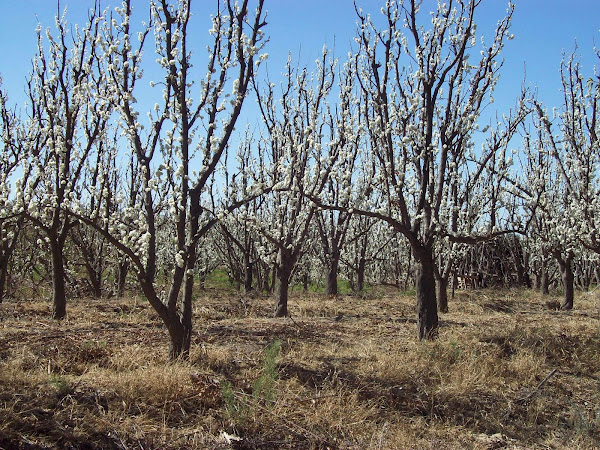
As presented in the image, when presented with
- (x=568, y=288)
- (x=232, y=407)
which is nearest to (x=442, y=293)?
(x=568, y=288)

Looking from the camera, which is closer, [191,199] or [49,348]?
[191,199]

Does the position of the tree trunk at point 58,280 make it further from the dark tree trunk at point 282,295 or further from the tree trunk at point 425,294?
the tree trunk at point 425,294

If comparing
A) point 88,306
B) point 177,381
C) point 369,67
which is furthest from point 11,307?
point 369,67

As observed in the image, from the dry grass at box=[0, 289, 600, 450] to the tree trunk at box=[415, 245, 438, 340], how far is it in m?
0.28

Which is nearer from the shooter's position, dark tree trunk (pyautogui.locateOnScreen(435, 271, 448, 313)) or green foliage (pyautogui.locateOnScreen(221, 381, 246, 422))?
green foliage (pyautogui.locateOnScreen(221, 381, 246, 422))

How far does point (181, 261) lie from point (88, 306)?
17.3ft

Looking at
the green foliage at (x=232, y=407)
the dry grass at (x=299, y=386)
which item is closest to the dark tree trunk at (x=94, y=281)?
the dry grass at (x=299, y=386)

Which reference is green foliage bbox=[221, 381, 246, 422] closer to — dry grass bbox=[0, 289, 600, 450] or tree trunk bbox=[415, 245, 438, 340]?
dry grass bbox=[0, 289, 600, 450]

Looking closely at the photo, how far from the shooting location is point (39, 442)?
3395mm

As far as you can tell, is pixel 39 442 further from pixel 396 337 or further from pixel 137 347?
pixel 396 337

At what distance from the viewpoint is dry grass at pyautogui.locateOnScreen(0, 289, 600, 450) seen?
3.79 meters

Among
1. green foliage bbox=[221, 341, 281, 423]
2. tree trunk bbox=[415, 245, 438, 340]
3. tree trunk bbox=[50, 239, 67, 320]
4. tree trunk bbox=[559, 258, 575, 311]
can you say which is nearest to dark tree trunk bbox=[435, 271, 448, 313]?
tree trunk bbox=[559, 258, 575, 311]

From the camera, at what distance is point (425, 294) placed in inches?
259

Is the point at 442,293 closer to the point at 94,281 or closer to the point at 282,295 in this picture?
the point at 282,295
